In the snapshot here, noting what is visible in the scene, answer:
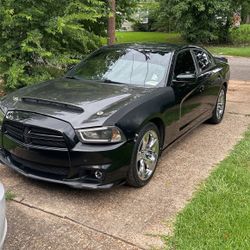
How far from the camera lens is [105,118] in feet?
13.5

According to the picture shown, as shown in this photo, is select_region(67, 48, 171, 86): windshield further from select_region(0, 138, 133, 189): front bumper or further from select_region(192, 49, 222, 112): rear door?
select_region(0, 138, 133, 189): front bumper

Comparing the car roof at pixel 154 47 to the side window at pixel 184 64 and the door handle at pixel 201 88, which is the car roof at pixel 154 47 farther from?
the door handle at pixel 201 88

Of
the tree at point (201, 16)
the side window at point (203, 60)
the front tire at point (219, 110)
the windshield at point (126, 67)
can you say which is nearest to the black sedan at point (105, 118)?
the windshield at point (126, 67)

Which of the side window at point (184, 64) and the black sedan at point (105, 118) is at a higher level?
the side window at point (184, 64)

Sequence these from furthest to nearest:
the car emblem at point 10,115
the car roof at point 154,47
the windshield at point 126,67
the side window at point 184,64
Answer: the car roof at point 154,47
the side window at point 184,64
the windshield at point 126,67
the car emblem at point 10,115

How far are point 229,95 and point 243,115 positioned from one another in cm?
211

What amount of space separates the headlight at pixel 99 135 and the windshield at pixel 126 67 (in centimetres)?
126

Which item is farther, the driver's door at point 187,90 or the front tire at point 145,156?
the driver's door at point 187,90

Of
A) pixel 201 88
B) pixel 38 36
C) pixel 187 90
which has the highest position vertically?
pixel 38 36

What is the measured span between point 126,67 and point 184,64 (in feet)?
2.95

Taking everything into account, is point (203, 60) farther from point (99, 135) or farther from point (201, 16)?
point (201, 16)

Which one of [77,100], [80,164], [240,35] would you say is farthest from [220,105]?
[240,35]

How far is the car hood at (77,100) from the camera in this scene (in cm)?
413

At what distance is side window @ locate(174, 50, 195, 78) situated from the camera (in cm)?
554
